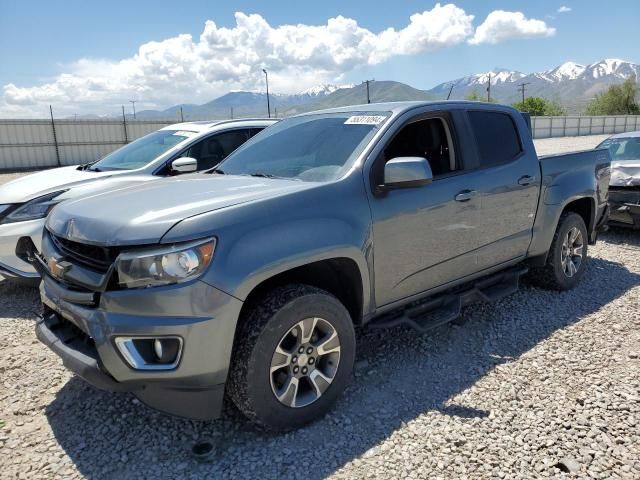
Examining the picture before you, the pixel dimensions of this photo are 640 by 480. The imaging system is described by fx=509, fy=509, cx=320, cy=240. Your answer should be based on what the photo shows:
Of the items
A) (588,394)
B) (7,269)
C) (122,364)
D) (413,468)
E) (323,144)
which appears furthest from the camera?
(7,269)

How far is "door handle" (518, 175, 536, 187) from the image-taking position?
14.1ft

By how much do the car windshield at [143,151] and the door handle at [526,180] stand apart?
3684 millimetres

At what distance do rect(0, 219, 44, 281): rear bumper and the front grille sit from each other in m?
1.90

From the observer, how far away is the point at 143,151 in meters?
6.11

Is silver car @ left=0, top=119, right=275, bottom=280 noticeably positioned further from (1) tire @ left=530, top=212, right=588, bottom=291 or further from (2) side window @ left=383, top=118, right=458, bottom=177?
(1) tire @ left=530, top=212, right=588, bottom=291

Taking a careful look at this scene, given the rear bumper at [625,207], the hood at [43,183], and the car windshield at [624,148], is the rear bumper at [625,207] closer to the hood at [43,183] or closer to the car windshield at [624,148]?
the car windshield at [624,148]

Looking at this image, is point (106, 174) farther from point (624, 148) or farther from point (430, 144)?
point (624, 148)

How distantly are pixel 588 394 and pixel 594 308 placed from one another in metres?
1.73

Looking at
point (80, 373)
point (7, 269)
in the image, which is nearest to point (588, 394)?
point (80, 373)

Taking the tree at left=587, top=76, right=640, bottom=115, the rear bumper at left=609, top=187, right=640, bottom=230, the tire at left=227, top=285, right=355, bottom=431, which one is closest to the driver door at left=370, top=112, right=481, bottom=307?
the tire at left=227, top=285, right=355, bottom=431

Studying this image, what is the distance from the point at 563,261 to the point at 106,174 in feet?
15.9

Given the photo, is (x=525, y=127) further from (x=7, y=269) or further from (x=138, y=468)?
(x=7, y=269)

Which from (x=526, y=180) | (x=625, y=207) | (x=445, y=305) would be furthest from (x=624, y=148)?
(x=445, y=305)

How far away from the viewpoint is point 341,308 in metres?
2.92
